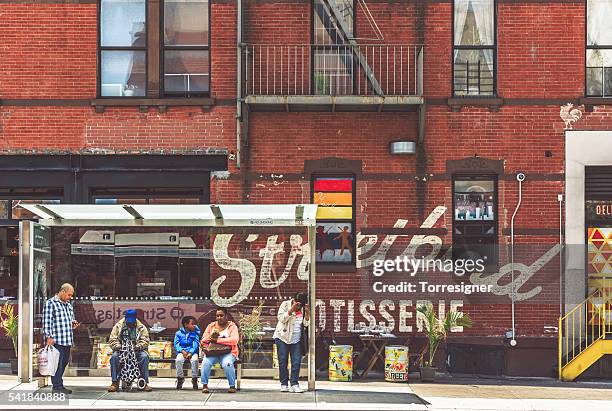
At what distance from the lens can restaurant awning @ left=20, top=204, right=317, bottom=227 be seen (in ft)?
52.0

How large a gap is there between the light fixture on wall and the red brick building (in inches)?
2.5

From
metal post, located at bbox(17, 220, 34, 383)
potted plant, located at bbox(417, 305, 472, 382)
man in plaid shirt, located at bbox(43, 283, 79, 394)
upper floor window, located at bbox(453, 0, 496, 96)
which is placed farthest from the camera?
upper floor window, located at bbox(453, 0, 496, 96)

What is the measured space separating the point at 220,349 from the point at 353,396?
89.7 inches

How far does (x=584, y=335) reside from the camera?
18.6 m

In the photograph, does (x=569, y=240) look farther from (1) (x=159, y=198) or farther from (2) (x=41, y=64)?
(2) (x=41, y=64)

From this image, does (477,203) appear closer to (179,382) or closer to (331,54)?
(331,54)

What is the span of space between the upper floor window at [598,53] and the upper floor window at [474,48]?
1896 millimetres

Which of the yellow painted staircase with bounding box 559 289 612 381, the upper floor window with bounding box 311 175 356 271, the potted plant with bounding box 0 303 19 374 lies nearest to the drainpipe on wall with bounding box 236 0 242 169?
the upper floor window with bounding box 311 175 356 271

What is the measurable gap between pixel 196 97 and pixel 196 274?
3717 mm

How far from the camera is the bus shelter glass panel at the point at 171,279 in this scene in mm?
16531

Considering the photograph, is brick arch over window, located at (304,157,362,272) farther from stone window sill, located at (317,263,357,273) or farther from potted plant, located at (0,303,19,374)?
potted plant, located at (0,303,19,374)

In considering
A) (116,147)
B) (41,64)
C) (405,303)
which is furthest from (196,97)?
(405,303)

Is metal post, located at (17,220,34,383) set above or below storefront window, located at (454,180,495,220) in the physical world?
below

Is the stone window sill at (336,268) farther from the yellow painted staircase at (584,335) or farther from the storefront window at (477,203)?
the yellow painted staircase at (584,335)
